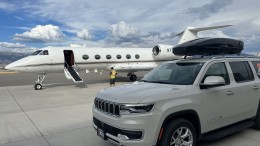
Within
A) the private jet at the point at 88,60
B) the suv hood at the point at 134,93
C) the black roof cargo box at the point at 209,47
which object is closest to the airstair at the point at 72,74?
the private jet at the point at 88,60

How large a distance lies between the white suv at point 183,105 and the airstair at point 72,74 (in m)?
11.4

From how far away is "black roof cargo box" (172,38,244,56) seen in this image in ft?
19.2

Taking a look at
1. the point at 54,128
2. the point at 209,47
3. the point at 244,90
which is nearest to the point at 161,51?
the point at 209,47

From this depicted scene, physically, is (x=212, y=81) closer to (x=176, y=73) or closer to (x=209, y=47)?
(x=176, y=73)

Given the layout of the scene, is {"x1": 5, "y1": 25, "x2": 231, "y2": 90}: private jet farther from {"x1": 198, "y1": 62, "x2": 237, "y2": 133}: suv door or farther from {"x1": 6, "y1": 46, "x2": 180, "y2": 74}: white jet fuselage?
{"x1": 198, "y1": 62, "x2": 237, "y2": 133}: suv door

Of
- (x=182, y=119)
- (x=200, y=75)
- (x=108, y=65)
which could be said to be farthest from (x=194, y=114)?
(x=108, y=65)

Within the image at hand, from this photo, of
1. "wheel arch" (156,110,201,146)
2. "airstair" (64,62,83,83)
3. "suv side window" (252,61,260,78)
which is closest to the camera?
"wheel arch" (156,110,201,146)

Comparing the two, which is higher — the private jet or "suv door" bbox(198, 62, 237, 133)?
→ the private jet

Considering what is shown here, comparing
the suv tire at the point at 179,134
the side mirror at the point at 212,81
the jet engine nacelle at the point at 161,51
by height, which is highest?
the jet engine nacelle at the point at 161,51

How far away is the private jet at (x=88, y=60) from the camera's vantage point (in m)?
16.6

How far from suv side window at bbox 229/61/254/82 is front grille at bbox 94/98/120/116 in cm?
280

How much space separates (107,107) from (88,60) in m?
14.9

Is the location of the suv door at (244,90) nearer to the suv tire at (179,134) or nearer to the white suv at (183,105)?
the white suv at (183,105)

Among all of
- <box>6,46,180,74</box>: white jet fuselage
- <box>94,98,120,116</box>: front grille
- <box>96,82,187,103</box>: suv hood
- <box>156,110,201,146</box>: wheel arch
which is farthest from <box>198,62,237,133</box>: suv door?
<box>6,46,180,74</box>: white jet fuselage
